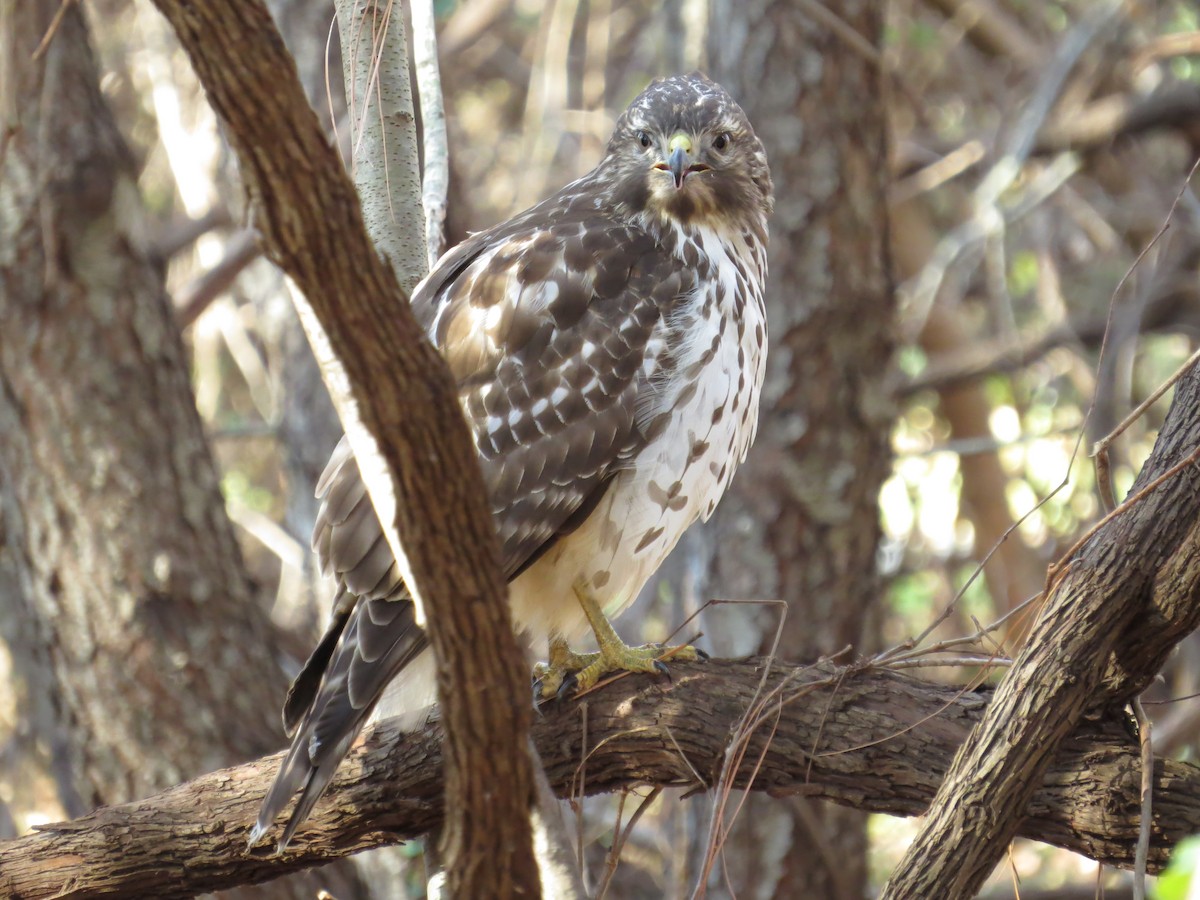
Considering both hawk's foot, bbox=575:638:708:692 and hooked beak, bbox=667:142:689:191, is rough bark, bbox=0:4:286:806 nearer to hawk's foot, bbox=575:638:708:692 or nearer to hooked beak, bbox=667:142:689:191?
hawk's foot, bbox=575:638:708:692

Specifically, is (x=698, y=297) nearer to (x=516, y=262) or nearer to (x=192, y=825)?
(x=516, y=262)

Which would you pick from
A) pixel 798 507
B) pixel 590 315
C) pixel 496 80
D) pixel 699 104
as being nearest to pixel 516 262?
pixel 590 315

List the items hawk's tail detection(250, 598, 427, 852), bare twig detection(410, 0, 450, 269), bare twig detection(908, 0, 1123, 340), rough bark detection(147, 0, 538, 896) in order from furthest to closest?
1. bare twig detection(908, 0, 1123, 340)
2. bare twig detection(410, 0, 450, 269)
3. hawk's tail detection(250, 598, 427, 852)
4. rough bark detection(147, 0, 538, 896)

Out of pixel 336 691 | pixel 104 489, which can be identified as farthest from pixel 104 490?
pixel 336 691

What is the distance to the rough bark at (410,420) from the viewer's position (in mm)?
1497

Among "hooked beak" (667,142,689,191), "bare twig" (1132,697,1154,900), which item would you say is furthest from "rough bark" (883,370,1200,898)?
"hooked beak" (667,142,689,191)

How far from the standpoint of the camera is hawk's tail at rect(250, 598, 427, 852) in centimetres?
258

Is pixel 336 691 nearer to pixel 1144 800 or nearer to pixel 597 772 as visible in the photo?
pixel 597 772

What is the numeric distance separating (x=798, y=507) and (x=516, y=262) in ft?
7.45

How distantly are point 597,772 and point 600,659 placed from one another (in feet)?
0.95

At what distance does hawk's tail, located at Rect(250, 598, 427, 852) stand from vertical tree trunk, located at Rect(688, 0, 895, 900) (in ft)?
7.83

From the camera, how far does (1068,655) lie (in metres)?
2.25

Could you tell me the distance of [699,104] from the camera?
333 centimetres

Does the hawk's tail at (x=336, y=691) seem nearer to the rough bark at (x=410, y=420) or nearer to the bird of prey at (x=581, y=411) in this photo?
the bird of prey at (x=581, y=411)
